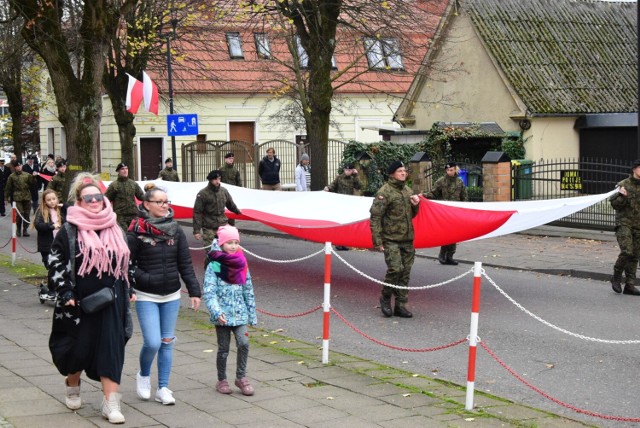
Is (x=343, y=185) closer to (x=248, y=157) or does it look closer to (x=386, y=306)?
(x=386, y=306)

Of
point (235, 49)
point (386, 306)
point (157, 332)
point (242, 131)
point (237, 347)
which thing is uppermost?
point (235, 49)

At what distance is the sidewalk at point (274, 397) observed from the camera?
23.3ft

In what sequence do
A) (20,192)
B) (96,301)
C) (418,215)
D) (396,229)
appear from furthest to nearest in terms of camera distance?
(20,192) < (418,215) < (396,229) < (96,301)

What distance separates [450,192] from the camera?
56.9 feet

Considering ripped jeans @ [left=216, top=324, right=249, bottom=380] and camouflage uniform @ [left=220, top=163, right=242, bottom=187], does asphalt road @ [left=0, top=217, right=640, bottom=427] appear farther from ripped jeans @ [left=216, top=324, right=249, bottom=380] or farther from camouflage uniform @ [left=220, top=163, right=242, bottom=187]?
camouflage uniform @ [left=220, top=163, right=242, bottom=187]

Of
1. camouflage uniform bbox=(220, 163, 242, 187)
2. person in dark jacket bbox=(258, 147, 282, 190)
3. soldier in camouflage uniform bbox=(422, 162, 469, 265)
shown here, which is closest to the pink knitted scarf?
soldier in camouflage uniform bbox=(422, 162, 469, 265)

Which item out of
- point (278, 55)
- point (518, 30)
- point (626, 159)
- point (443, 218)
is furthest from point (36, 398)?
point (278, 55)

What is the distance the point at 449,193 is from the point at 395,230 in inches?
218

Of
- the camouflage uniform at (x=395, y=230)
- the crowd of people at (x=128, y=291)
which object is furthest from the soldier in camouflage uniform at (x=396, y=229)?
the crowd of people at (x=128, y=291)

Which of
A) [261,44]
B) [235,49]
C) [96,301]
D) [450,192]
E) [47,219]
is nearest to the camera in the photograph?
[96,301]

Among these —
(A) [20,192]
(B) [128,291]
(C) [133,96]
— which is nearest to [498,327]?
(B) [128,291]

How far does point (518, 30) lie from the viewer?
1318 inches

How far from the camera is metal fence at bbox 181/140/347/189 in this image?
3198cm

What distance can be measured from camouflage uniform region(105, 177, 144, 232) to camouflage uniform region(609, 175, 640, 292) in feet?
29.0
